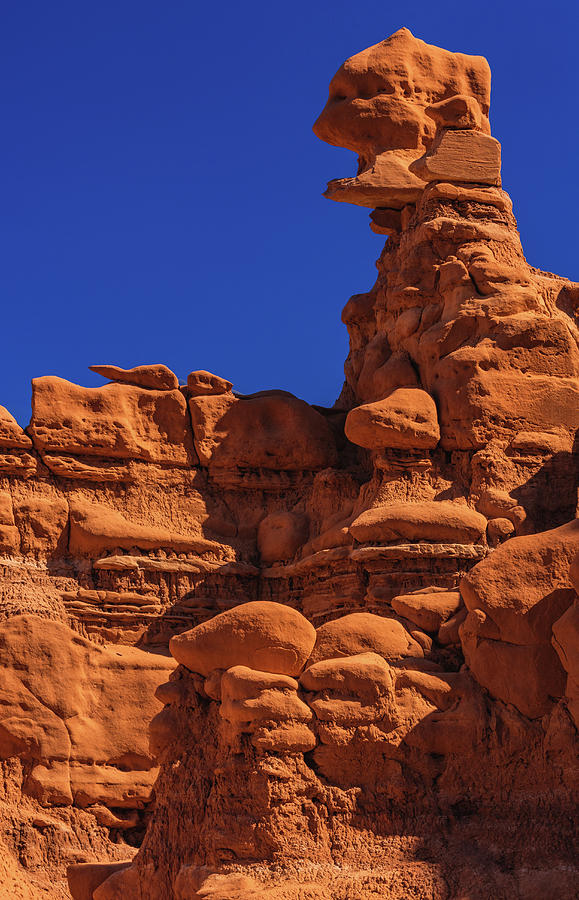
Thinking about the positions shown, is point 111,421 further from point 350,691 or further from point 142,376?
point 350,691

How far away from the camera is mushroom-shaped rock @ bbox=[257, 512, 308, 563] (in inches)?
802

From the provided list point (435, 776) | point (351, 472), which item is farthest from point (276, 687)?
point (351, 472)

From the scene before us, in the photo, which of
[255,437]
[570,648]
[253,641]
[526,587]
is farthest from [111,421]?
[570,648]

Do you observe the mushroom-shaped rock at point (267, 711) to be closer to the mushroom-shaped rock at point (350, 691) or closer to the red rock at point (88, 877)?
the mushroom-shaped rock at point (350, 691)

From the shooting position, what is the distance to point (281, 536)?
20422 mm

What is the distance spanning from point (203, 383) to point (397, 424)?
348 centimetres

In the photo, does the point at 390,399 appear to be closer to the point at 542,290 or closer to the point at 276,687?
the point at 542,290

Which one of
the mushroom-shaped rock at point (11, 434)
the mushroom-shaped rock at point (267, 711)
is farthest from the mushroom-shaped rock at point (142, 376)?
the mushroom-shaped rock at point (267, 711)

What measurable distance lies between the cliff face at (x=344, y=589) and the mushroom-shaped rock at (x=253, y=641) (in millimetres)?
22

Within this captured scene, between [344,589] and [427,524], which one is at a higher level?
[427,524]

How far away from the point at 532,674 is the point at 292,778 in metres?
2.40

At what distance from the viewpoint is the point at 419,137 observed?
72.4 ft

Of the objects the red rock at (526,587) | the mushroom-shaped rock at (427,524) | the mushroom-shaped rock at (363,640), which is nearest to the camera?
the red rock at (526,587)

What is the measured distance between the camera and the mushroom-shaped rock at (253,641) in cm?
1412
